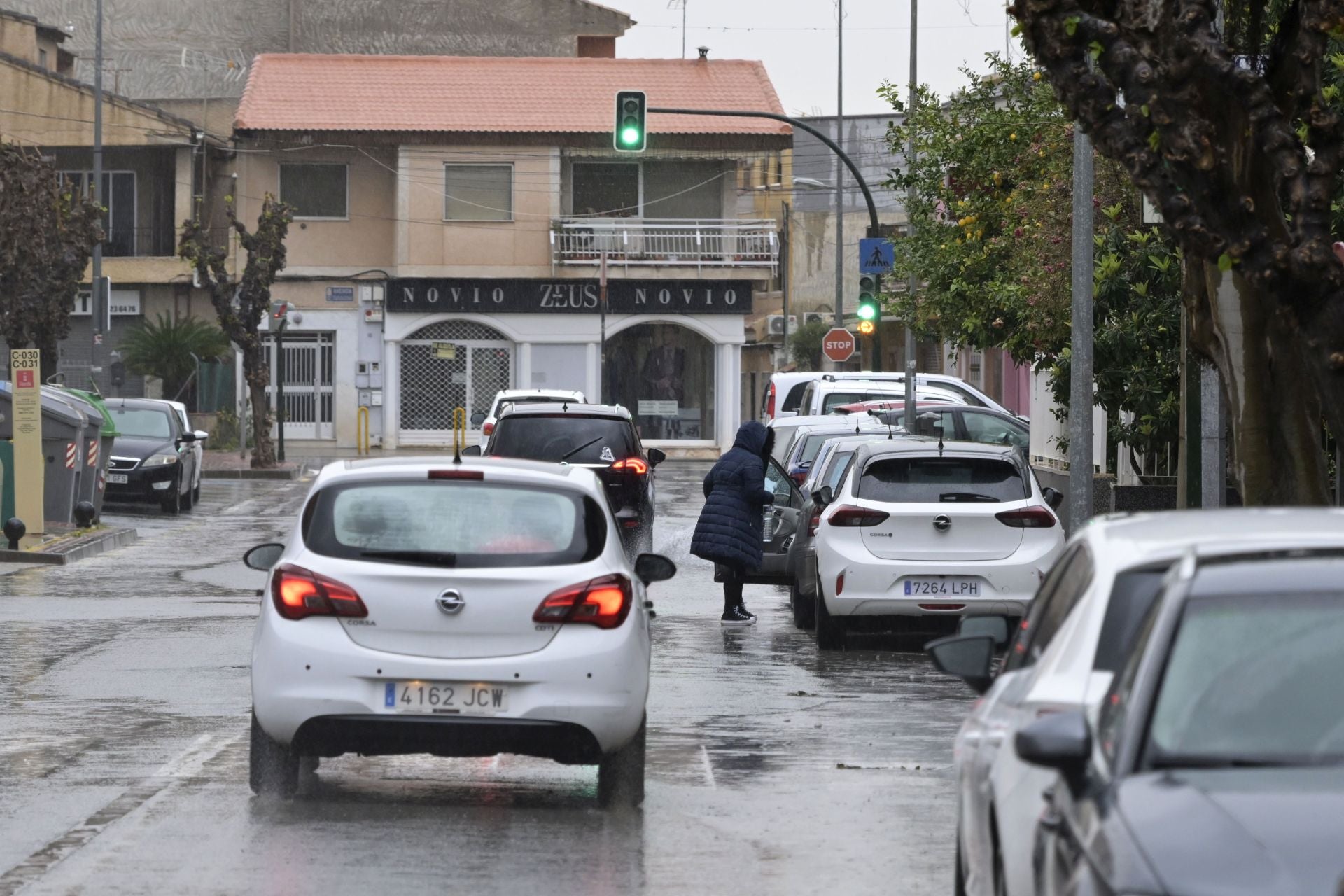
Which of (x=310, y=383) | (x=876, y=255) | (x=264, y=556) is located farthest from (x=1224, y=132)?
(x=310, y=383)

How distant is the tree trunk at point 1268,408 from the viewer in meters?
13.1

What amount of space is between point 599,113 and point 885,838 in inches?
1760

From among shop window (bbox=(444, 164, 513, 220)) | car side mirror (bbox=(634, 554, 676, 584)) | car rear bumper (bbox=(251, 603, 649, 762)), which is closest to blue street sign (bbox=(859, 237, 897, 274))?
shop window (bbox=(444, 164, 513, 220))

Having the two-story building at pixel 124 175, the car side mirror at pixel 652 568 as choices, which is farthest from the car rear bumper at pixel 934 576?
the two-story building at pixel 124 175

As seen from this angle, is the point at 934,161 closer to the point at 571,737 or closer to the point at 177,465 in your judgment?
the point at 177,465

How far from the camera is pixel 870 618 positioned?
16.3 metres

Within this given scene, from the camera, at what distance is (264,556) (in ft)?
33.3

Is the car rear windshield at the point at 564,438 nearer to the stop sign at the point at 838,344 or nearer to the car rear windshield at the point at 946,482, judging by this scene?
the car rear windshield at the point at 946,482

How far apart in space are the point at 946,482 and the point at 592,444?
647 cm

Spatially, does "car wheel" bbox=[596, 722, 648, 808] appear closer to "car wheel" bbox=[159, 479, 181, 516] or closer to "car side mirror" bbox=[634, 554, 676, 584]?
"car side mirror" bbox=[634, 554, 676, 584]

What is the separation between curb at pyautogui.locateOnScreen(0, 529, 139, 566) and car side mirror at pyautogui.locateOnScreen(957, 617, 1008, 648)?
17.6m

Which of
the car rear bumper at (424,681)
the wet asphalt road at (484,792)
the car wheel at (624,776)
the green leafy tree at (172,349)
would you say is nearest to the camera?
the wet asphalt road at (484,792)

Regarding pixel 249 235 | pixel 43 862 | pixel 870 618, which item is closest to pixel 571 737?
pixel 43 862

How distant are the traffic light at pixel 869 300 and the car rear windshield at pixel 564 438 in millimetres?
11315
